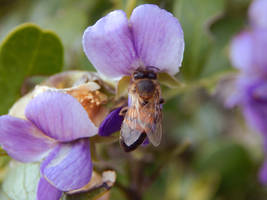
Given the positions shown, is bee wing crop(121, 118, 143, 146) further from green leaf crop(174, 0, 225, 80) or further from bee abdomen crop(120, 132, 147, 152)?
green leaf crop(174, 0, 225, 80)

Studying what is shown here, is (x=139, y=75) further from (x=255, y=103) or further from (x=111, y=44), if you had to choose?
(x=255, y=103)

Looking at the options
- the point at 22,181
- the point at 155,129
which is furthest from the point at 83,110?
the point at 22,181

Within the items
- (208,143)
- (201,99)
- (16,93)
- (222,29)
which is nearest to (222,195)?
(208,143)

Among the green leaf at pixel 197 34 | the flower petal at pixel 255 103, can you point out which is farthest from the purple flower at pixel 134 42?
the flower petal at pixel 255 103

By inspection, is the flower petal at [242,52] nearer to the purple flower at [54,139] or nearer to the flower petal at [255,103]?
the flower petal at [255,103]

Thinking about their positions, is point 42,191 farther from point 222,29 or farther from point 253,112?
point 222,29

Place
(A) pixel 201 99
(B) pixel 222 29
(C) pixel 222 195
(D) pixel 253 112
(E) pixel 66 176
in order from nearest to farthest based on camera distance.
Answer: (E) pixel 66 176 → (D) pixel 253 112 → (B) pixel 222 29 → (C) pixel 222 195 → (A) pixel 201 99
